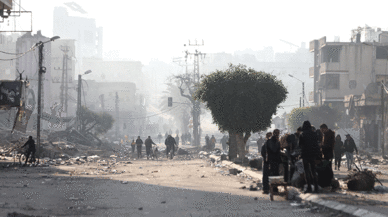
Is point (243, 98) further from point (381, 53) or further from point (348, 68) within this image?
point (381, 53)

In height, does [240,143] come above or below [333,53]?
below

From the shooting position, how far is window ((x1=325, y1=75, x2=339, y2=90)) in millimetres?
60406

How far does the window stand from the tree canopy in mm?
39082

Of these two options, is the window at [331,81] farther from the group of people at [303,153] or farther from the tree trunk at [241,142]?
the group of people at [303,153]

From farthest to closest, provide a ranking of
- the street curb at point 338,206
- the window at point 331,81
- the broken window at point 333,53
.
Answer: the broken window at point 333,53 < the window at point 331,81 < the street curb at point 338,206

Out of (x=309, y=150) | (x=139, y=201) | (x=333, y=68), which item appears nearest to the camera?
(x=139, y=201)

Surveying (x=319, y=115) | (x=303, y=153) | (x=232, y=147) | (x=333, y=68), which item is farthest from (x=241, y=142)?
(x=333, y=68)

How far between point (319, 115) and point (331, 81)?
896 cm

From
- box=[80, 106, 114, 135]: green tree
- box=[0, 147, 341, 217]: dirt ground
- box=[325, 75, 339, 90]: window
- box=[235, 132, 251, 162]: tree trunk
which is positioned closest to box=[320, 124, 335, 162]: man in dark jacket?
box=[0, 147, 341, 217]: dirt ground

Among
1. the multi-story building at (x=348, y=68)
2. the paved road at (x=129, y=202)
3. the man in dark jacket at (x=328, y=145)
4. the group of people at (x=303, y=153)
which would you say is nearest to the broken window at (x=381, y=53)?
the multi-story building at (x=348, y=68)

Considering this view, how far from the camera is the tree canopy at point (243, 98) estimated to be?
22531 mm

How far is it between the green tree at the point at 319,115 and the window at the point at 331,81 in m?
6.74

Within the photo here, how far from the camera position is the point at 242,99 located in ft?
74.2

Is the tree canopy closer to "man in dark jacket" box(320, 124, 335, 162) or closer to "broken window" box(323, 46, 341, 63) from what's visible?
"man in dark jacket" box(320, 124, 335, 162)
